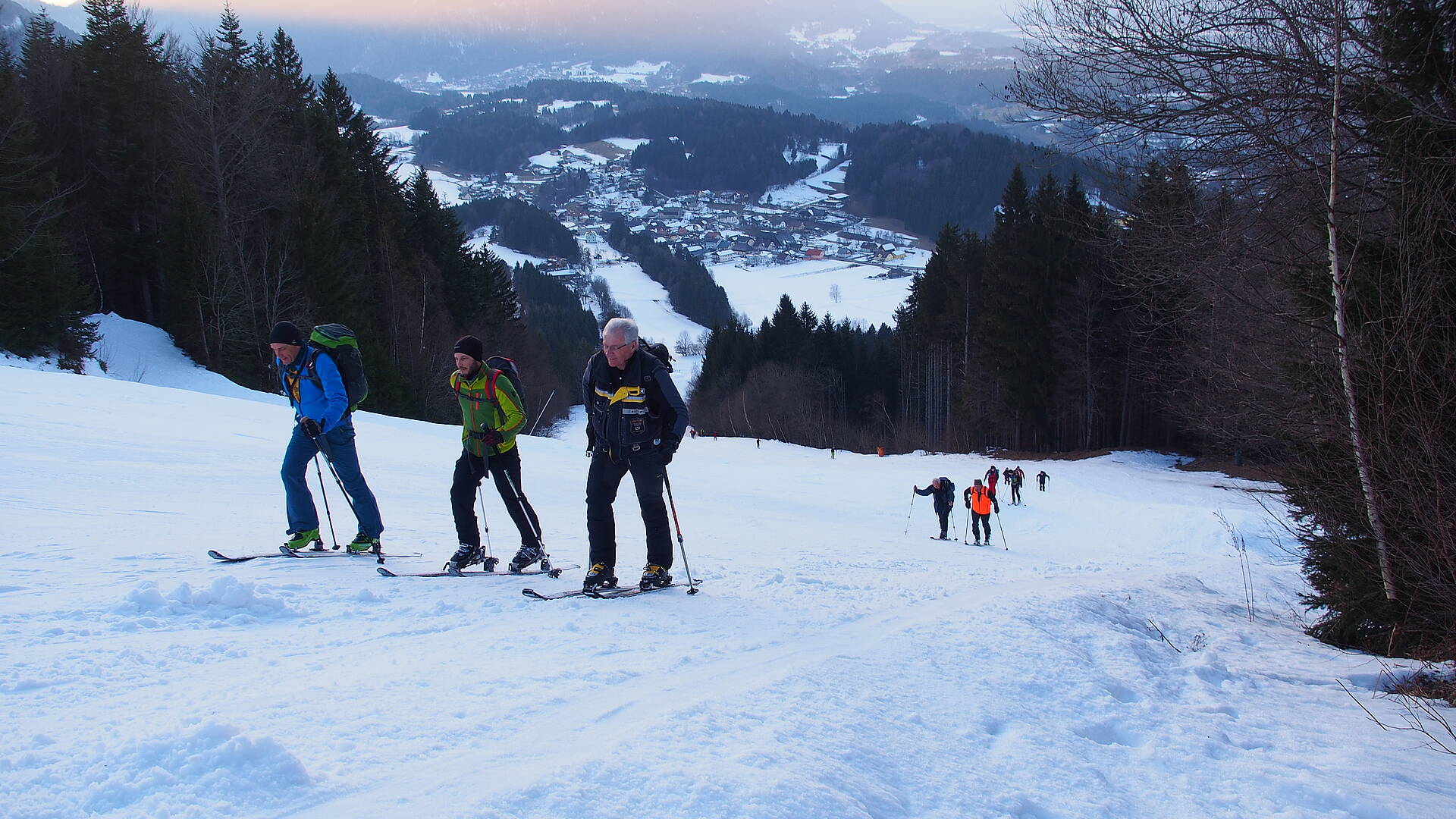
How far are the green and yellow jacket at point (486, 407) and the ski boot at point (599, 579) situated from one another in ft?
4.22

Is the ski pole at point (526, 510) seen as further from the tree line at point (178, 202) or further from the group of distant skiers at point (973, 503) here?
the tree line at point (178, 202)

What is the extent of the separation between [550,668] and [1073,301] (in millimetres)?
40120

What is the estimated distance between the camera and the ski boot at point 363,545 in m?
7.03

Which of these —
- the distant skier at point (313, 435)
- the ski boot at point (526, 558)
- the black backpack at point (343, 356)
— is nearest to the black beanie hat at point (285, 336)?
the distant skier at point (313, 435)

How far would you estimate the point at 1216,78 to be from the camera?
7.16 m

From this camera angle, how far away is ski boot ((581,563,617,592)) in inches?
239

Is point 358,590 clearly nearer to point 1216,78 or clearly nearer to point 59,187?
point 1216,78

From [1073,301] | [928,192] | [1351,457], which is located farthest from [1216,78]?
[928,192]

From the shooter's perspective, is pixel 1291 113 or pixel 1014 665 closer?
pixel 1014 665

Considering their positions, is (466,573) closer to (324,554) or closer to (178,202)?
(324,554)

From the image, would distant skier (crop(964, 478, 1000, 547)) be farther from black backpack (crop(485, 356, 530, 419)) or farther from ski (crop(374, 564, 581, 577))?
black backpack (crop(485, 356, 530, 419))

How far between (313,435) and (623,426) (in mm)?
2806

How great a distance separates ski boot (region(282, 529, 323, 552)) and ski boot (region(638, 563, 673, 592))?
2.91m

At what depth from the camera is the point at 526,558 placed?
7.00 meters
